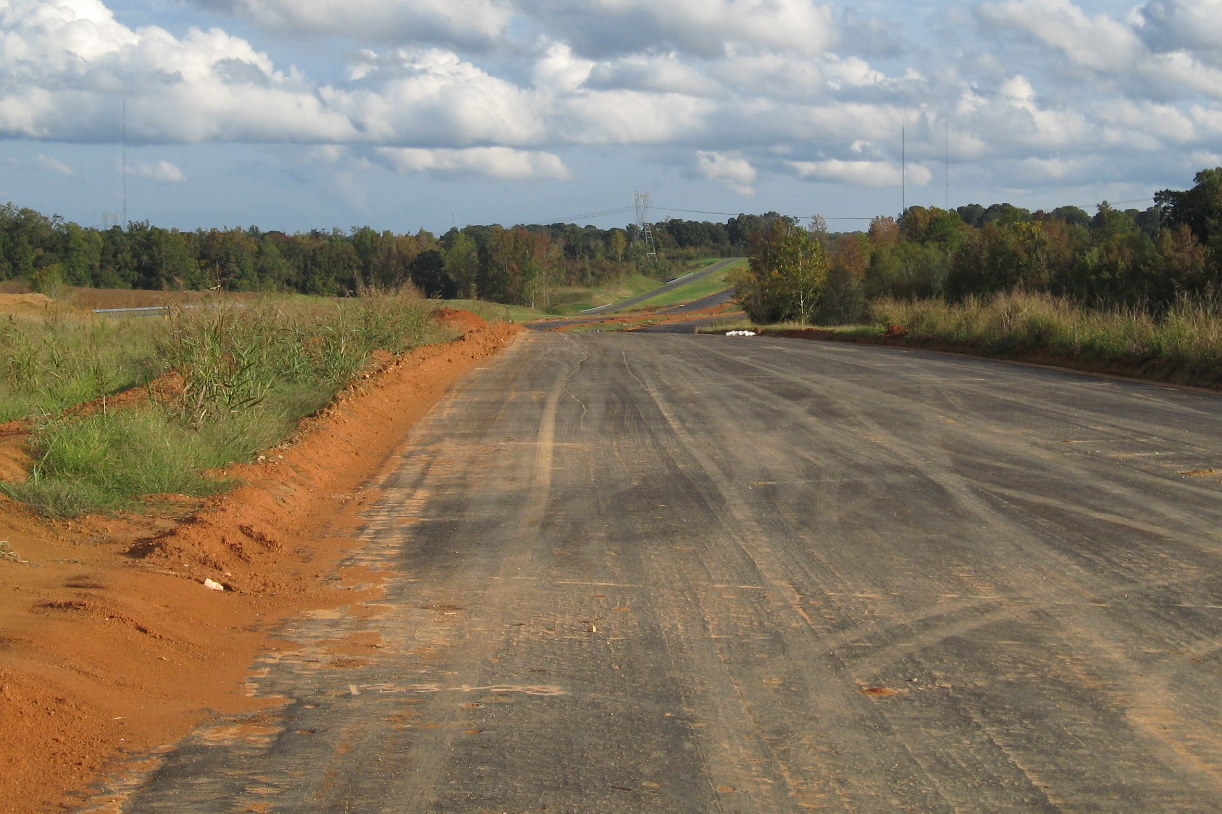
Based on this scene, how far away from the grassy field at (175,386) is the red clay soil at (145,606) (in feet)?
1.29

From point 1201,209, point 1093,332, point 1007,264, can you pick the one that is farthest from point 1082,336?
point 1007,264

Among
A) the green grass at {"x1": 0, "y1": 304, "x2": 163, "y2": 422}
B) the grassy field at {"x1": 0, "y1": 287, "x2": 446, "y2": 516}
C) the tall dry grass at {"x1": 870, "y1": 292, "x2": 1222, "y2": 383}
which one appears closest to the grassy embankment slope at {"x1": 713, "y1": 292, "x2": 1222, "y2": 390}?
the tall dry grass at {"x1": 870, "y1": 292, "x2": 1222, "y2": 383}

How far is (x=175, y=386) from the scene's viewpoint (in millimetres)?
14062

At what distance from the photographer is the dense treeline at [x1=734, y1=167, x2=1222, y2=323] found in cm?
A: 3544

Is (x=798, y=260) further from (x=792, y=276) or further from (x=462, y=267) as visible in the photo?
(x=462, y=267)

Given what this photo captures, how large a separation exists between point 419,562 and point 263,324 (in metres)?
9.35

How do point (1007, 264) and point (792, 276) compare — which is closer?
point (1007, 264)

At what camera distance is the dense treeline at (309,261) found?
164 ft

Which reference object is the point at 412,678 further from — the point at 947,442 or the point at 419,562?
the point at 947,442

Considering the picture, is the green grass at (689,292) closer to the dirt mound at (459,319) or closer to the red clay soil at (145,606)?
the dirt mound at (459,319)

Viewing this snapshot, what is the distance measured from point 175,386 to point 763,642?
1022 cm

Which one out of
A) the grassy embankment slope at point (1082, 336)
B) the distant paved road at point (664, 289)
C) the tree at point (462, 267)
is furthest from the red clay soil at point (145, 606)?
the distant paved road at point (664, 289)

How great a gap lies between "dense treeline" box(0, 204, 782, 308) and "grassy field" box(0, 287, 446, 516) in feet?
4.44

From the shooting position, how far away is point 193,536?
27.0 ft
